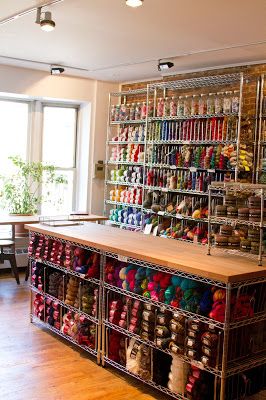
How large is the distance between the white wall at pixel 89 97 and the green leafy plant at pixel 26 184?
56 centimetres

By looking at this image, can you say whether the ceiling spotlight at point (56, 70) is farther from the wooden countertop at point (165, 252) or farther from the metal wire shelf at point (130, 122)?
the wooden countertop at point (165, 252)

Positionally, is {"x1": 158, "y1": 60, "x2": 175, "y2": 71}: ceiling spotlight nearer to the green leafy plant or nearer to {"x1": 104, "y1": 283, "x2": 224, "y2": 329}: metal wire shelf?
the green leafy plant

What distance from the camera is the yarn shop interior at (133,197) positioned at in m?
3.30

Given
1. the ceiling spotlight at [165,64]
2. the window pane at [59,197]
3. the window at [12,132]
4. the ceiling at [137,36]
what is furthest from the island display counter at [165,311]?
the window pane at [59,197]

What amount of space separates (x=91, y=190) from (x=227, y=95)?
109 inches

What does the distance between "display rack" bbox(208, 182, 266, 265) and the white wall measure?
447 cm

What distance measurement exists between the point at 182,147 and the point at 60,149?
8.03ft

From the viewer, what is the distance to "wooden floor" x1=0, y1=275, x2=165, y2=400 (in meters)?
3.47

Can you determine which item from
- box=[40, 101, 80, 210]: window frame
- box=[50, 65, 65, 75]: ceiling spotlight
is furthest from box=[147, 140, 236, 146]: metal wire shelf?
box=[40, 101, 80, 210]: window frame

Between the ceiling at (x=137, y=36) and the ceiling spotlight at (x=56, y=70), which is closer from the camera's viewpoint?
the ceiling at (x=137, y=36)

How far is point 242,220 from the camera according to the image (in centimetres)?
335

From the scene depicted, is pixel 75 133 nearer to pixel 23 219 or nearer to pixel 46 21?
pixel 23 219

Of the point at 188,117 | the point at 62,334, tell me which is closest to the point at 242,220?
the point at 62,334

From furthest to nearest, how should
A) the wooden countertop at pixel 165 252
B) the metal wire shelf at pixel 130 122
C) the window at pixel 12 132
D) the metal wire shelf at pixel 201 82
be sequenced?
1. the window at pixel 12 132
2. the metal wire shelf at pixel 130 122
3. the metal wire shelf at pixel 201 82
4. the wooden countertop at pixel 165 252
